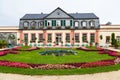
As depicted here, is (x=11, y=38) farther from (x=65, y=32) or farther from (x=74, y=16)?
(x=74, y=16)

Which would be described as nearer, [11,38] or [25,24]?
[11,38]

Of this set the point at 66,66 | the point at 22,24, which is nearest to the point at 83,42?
the point at 22,24

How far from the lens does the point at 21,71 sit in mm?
13242

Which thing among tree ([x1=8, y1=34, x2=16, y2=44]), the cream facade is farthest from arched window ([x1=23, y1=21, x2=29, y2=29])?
tree ([x1=8, y1=34, x2=16, y2=44])

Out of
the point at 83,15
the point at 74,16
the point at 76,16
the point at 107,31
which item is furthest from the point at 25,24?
the point at 107,31

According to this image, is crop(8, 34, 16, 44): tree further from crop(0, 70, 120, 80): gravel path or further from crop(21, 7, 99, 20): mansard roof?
crop(0, 70, 120, 80): gravel path

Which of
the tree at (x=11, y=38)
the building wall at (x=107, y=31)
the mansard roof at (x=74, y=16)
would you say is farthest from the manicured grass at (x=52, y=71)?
the mansard roof at (x=74, y=16)

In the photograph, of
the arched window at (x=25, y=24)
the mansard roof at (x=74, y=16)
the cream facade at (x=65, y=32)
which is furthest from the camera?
the arched window at (x=25, y=24)

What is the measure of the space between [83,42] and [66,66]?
33.9 metres

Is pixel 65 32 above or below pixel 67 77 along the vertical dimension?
above

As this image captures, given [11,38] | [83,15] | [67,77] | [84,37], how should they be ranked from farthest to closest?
[83,15] < [11,38] < [84,37] < [67,77]

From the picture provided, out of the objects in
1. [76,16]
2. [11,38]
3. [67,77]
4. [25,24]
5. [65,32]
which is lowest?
[67,77]

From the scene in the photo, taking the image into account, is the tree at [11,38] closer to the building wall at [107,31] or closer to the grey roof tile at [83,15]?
the grey roof tile at [83,15]

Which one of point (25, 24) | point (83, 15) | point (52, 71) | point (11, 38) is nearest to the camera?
point (52, 71)
